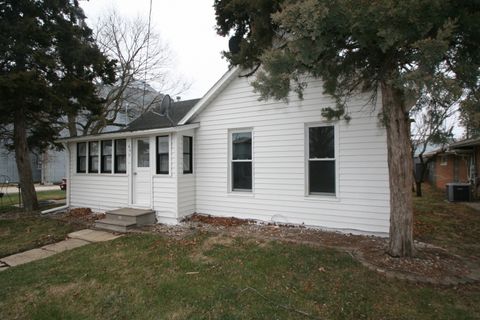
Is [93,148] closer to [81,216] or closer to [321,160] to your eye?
[81,216]

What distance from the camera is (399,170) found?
452 centimetres

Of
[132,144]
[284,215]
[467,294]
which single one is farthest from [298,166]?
[132,144]

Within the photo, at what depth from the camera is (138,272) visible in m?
4.48

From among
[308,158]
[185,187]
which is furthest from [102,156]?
[308,158]

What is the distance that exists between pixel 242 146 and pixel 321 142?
2162mm

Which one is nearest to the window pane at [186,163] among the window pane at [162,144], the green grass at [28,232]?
the window pane at [162,144]

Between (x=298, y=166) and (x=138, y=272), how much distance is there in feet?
13.8

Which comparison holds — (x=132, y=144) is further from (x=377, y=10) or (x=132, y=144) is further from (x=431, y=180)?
(x=431, y=180)

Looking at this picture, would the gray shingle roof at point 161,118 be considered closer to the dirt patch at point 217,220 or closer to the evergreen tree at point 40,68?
the evergreen tree at point 40,68

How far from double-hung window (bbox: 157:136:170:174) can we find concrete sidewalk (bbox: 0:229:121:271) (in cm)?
213

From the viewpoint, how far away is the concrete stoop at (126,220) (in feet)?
23.6

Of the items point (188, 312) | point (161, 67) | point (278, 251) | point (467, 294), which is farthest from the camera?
point (161, 67)

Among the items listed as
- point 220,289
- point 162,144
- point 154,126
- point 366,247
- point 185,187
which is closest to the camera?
point 220,289

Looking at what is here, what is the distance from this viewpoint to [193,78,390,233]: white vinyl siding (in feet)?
19.8
